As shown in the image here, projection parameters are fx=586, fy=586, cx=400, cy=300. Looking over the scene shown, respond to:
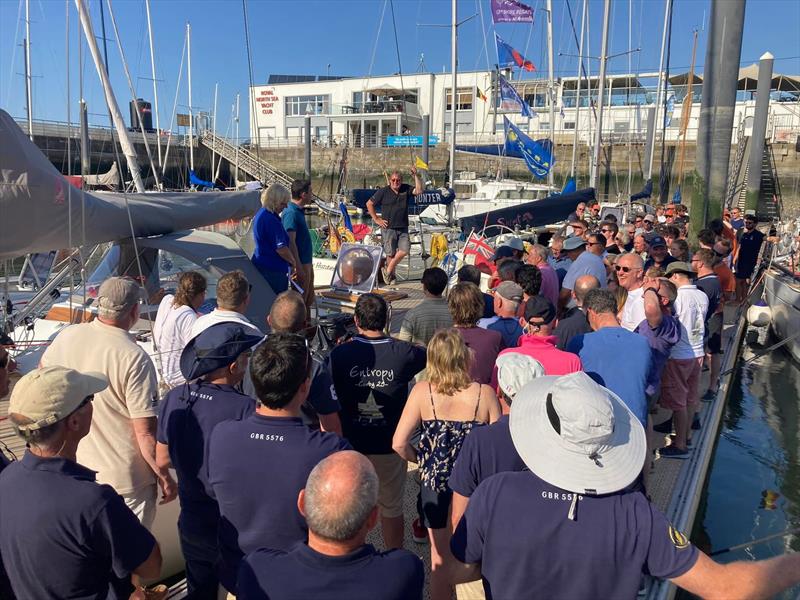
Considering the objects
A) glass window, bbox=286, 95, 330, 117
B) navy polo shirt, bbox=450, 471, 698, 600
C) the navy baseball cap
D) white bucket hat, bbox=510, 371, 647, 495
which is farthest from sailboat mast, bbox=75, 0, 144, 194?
glass window, bbox=286, 95, 330, 117

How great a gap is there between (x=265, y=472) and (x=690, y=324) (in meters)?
3.85

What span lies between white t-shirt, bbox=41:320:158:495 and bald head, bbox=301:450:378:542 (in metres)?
1.40

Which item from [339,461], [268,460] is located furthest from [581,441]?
[268,460]

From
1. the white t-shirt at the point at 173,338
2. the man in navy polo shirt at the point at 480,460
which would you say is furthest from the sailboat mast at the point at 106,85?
the man in navy polo shirt at the point at 480,460

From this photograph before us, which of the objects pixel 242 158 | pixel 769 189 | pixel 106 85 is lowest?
pixel 769 189

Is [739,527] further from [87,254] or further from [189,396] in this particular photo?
[87,254]

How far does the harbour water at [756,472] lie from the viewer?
5.13 meters

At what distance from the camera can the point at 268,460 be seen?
1.97m

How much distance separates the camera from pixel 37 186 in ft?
12.3

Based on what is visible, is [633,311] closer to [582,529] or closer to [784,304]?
[582,529]

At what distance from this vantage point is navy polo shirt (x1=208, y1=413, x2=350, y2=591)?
1953 mm

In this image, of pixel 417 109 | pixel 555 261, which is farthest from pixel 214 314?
pixel 417 109

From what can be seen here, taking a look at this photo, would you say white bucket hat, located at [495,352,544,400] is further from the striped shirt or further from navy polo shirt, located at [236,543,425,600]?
the striped shirt

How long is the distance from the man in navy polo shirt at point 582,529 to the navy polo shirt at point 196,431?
1.09 metres
